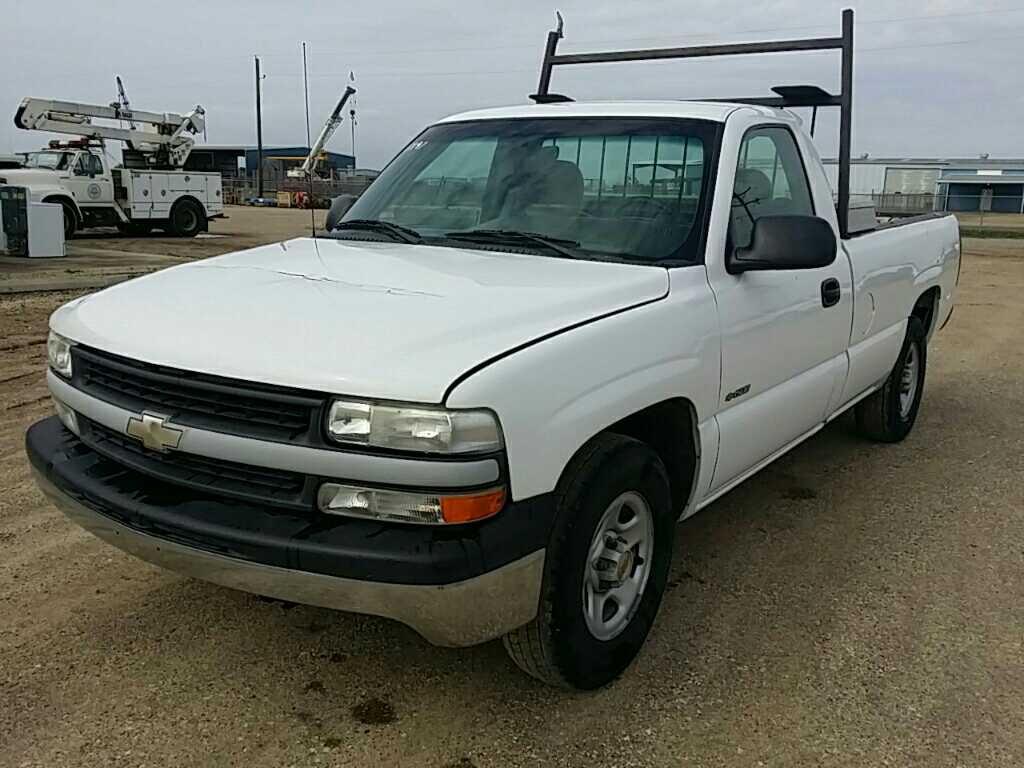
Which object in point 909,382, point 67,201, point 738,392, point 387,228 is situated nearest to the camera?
point 738,392

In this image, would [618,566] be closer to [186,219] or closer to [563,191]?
[563,191]

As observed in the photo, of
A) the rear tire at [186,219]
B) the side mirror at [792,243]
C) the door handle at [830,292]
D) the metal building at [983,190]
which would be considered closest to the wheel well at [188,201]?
the rear tire at [186,219]

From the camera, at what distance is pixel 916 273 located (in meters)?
5.55

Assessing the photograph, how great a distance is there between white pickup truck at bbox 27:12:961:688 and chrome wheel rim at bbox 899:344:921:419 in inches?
69.4

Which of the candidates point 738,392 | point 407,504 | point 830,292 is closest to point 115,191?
point 830,292

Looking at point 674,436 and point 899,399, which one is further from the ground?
point 674,436

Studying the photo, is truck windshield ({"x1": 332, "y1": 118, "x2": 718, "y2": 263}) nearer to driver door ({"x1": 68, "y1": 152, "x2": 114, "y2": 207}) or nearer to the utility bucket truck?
the utility bucket truck

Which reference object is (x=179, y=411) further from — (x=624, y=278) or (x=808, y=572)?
(x=808, y=572)

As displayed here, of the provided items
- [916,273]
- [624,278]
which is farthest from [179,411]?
[916,273]

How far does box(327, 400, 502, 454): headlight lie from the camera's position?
239 centimetres

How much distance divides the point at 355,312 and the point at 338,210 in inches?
79.6

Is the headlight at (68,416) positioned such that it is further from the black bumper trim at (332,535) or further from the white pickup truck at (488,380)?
the black bumper trim at (332,535)

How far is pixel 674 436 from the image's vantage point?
337cm

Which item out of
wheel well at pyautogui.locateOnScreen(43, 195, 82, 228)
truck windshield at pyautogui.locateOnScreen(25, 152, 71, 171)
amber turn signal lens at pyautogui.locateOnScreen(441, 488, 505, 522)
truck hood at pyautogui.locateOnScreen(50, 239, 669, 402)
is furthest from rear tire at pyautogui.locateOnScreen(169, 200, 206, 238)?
amber turn signal lens at pyautogui.locateOnScreen(441, 488, 505, 522)
